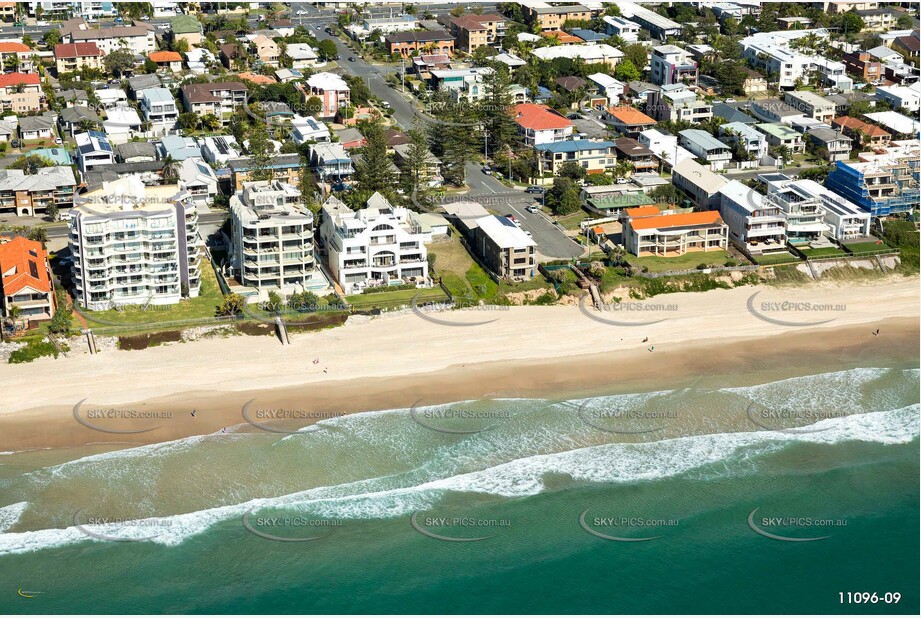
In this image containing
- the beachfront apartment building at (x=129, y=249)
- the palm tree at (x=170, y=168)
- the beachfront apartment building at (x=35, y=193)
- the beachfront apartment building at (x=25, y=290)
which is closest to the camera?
the beachfront apartment building at (x=25, y=290)

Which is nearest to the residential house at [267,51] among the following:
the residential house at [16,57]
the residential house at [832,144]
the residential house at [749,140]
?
the residential house at [16,57]

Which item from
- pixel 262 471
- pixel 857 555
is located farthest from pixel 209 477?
pixel 857 555

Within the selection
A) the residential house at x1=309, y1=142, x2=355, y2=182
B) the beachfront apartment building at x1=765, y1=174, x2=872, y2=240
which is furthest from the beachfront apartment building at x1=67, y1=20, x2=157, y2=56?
the beachfront apartment building at x1=765, y1=174, x2=872, y2=240

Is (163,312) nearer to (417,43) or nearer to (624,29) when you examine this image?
(417,43)

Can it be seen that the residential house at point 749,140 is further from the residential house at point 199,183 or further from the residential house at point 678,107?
the residential house at point 199,183

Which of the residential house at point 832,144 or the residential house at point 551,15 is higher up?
the residential house at point 551,15

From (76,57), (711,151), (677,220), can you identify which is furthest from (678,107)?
(76,57)

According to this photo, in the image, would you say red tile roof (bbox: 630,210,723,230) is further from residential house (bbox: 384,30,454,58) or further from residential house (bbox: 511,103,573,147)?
residential house (bbox: 384,30,454,58)
